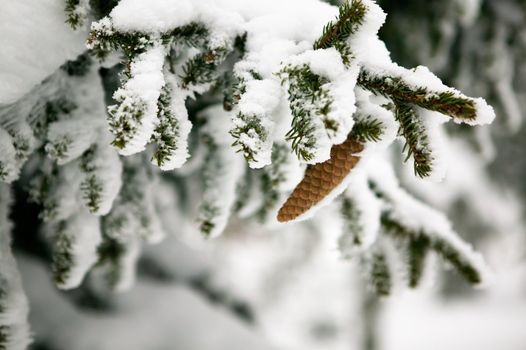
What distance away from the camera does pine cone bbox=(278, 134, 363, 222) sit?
997 millimetres

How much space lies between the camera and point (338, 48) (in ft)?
2.87

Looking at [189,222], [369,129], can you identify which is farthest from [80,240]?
[189,222]

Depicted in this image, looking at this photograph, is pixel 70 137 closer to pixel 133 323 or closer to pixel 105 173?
pixel 105 173

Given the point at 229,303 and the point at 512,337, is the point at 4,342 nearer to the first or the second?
the point at 229,303

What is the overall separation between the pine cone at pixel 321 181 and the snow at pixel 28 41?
66 centimetres

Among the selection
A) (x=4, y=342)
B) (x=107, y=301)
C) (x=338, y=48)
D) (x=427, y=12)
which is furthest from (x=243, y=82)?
(x=107, y=301)

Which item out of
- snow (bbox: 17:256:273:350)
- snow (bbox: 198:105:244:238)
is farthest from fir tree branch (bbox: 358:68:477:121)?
snow (bbox: 17:256:273:350)

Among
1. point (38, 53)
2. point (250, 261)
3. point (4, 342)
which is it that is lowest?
point (4, 342)

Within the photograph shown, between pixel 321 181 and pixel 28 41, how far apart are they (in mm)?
771

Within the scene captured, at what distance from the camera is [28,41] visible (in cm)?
103

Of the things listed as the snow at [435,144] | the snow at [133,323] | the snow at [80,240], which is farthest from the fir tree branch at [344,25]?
the snow at [133,323]

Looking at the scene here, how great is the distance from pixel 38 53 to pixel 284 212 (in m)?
0.70

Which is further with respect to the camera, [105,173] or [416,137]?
[105,173]

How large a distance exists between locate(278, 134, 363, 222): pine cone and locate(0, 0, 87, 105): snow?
0.66 metres
